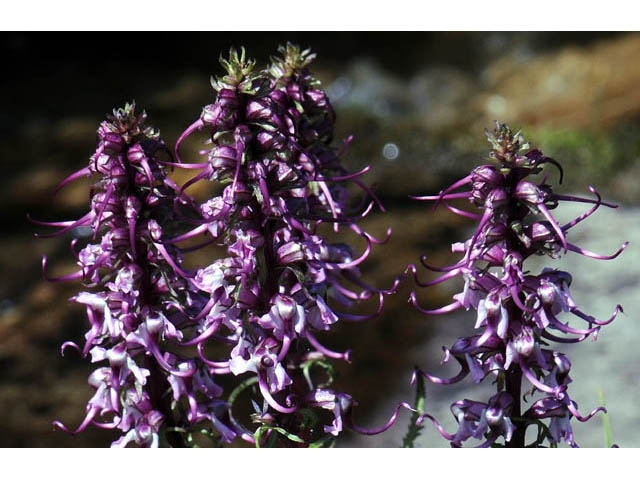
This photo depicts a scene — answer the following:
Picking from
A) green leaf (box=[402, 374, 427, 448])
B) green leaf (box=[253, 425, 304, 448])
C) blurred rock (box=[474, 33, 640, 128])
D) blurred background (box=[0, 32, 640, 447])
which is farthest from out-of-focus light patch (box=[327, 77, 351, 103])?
green leaf (box=[253, 425, 304, 448])

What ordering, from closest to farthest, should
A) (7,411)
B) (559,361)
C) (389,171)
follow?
(559,361) < (7,411) < (389,171)

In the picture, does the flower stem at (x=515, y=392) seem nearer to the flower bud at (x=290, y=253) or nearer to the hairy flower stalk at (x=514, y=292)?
the hairy flower stalk at (x=514, y=292)

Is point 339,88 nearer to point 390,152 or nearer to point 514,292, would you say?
point 390,152

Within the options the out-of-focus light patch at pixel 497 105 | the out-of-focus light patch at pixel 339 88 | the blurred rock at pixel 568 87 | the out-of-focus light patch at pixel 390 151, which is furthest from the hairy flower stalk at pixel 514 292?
the out-of-focus light patch at pixel 339 88

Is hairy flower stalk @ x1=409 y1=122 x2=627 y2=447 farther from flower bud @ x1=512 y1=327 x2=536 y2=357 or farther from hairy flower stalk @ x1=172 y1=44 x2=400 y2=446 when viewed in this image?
hairy flower stalk @ x1=172 y1=44 x2=400 y2=446

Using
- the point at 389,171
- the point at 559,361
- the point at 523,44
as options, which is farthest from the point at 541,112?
the point at 559,361

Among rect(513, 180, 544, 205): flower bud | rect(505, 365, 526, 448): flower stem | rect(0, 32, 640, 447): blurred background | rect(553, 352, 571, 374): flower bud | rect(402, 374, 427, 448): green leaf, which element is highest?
rect(0, 32, 640, 447): blurred background

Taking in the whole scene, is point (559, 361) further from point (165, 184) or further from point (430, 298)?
point (430, 298)
